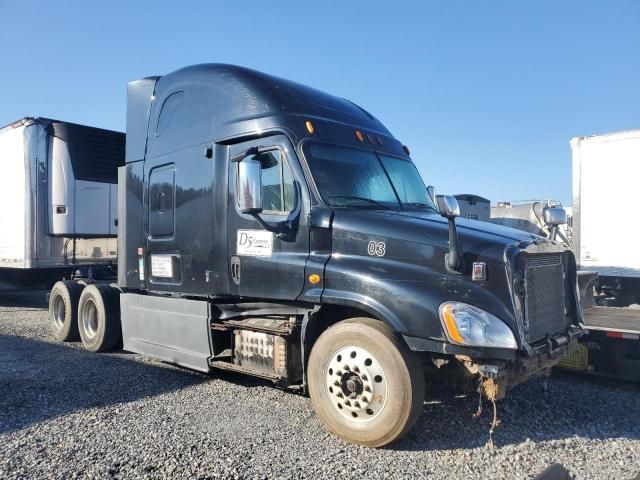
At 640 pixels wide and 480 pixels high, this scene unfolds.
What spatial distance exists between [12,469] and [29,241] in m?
7.17

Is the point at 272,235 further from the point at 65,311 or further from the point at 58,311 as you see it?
the point at 58,311

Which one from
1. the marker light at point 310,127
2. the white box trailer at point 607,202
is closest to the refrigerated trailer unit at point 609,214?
the white box trailer at point 607,202

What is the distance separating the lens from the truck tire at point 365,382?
14.1ft

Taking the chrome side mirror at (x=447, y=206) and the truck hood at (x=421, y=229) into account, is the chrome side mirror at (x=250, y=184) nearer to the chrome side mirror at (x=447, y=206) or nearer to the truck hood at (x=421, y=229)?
the truck hood at (x=421, y=229)

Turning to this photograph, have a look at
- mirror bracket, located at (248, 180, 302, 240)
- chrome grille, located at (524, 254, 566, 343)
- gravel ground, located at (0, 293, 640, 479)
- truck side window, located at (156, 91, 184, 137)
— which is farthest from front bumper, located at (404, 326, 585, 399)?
truck side window, located at (156, 91, 184, 137)

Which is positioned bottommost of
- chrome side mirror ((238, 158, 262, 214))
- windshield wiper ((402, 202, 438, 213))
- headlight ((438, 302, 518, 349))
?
headlight ((438, 302, 518, 349))

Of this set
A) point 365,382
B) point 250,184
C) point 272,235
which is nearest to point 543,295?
point 365,382

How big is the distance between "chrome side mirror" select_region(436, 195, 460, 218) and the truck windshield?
45.3 inches

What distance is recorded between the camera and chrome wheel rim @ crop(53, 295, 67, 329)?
920cm

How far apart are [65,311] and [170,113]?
4235 mm

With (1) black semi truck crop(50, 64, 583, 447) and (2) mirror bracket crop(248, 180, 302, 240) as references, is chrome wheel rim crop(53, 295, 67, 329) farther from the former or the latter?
(2) mirror bracket crop(248, 180, 302, 240)

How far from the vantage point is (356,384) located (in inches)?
180

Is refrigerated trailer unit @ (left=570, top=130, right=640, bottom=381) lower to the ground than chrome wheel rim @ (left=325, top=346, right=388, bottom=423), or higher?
higher

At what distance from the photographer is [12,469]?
157 inches
